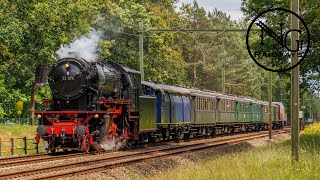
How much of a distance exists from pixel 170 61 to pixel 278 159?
1399 inches

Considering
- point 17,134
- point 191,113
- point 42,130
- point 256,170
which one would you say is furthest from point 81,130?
point 191,113

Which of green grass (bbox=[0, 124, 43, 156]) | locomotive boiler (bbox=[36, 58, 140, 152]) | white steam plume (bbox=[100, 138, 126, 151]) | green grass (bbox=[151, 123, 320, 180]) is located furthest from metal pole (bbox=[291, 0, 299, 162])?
green grass (bbox=[0, 124, 43, 156])

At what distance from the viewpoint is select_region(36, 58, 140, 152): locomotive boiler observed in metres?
20.4

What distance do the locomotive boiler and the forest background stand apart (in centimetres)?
613

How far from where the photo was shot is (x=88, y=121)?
2094 centimetres

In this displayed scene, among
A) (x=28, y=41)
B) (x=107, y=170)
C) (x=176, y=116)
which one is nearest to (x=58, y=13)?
(x=28, y=41)

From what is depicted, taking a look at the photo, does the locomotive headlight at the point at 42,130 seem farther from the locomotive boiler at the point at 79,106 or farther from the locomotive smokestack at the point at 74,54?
the locomotive smokestack at the point at 74,54

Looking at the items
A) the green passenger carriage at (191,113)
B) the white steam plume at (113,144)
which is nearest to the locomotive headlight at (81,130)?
the white steam plume at (113,144)

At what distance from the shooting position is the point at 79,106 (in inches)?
836

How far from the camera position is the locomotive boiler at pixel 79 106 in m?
20.4

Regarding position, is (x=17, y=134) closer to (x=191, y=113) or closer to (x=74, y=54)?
(x=191, y=113)

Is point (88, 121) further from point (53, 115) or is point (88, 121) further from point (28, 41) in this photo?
point (28, 41)

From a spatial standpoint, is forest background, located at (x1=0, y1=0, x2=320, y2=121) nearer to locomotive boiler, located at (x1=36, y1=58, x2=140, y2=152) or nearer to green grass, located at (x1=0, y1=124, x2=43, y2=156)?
green grass, located at (x1=0, y1=124, x2=43, y2=156)

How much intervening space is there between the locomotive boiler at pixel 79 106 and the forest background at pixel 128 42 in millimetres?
6132
